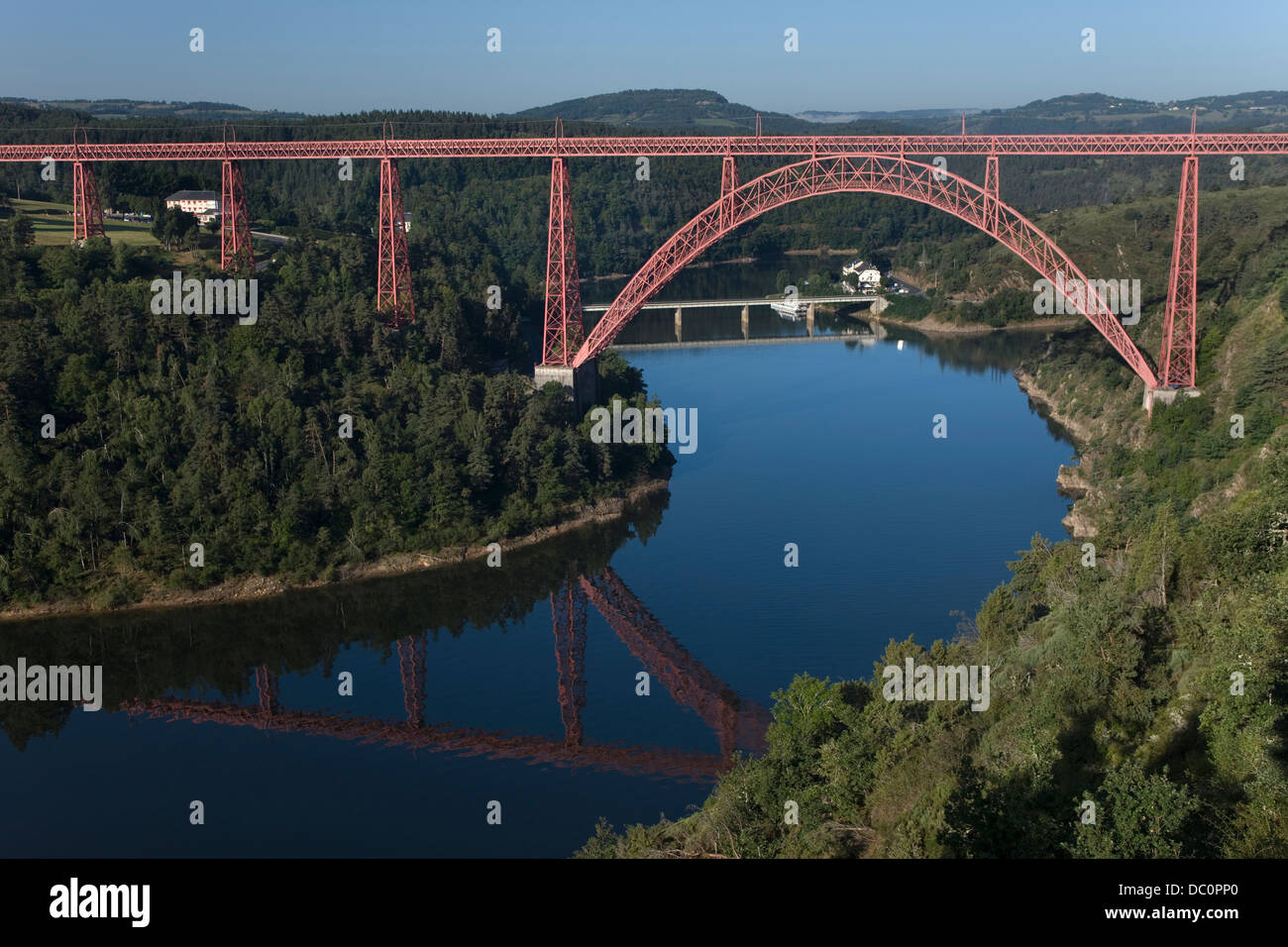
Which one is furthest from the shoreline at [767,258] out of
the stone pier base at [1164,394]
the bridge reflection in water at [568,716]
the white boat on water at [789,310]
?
the bridge reflection in water at [568,716]

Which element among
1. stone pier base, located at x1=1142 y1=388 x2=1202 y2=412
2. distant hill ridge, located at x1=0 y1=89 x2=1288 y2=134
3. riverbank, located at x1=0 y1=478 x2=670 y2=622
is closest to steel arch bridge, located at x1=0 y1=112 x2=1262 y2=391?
stone pier base, located at x1=1142 y1=388 x2=1202 y2=412

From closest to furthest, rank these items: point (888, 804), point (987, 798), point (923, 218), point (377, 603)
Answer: point (987, 798)
point (888, 804)
point (377, 603)
point (923, 218)

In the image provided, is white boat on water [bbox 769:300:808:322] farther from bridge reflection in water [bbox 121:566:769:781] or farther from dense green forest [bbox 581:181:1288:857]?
bridge reflection in water [bbox 121:566:769:781]

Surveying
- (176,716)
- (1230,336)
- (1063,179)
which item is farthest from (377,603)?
(1063,179)

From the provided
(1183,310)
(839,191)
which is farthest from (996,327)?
(839,191)

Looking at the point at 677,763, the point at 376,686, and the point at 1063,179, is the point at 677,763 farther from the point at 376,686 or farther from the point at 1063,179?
the point at 1063,179

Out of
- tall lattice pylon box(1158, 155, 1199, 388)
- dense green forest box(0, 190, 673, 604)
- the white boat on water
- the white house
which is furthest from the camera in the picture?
the white boat on water

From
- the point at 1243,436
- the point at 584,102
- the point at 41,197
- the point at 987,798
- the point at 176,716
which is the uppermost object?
the point at 584,102
